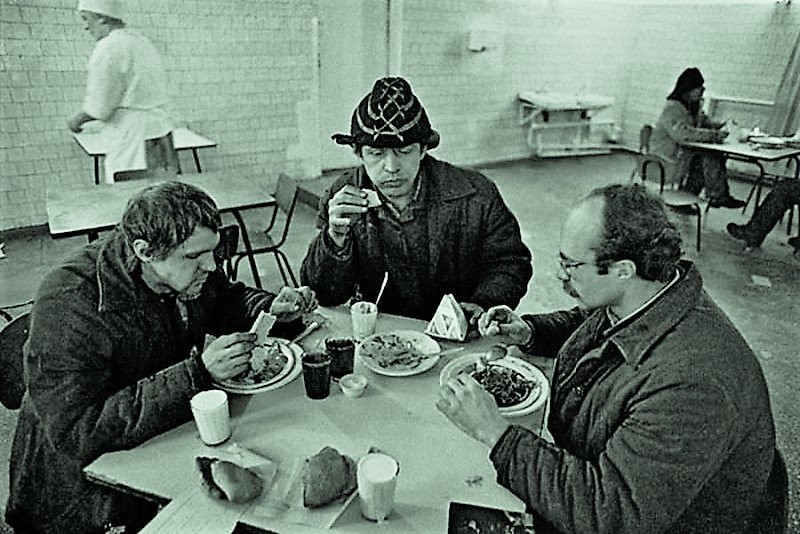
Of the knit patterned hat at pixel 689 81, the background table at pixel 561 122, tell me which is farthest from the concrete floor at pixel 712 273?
the knit patterned hat at pixel 689 81

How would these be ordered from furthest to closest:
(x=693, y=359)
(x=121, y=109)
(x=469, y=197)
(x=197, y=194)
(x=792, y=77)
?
(x=792, y=77)
(x=121, y=109)
(x=469, y=197)
(x=197, y=194)
(x=693, y=359)

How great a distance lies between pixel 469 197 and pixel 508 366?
2.58 feet

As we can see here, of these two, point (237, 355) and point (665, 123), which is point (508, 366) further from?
point (665, 123)

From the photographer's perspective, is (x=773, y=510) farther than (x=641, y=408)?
Yes

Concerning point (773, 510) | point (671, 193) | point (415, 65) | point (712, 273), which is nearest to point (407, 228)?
point (773, 510)

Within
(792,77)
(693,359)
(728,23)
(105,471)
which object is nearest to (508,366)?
(693,359)

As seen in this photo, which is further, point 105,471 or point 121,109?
point 121,109

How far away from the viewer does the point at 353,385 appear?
69.5 inches

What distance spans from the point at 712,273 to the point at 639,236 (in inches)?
173

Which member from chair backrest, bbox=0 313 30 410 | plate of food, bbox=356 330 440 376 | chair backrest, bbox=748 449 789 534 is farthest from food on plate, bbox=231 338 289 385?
chair backrest, bbox=748 449 789 534

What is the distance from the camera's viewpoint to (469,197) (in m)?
2.43

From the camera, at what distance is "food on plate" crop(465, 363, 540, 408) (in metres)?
1.74

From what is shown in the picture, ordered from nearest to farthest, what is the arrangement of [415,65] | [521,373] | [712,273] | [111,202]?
[521,373]
[111,202]
[712,273]
[415,65]

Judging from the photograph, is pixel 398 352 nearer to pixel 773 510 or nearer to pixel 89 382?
pixel 89 382
